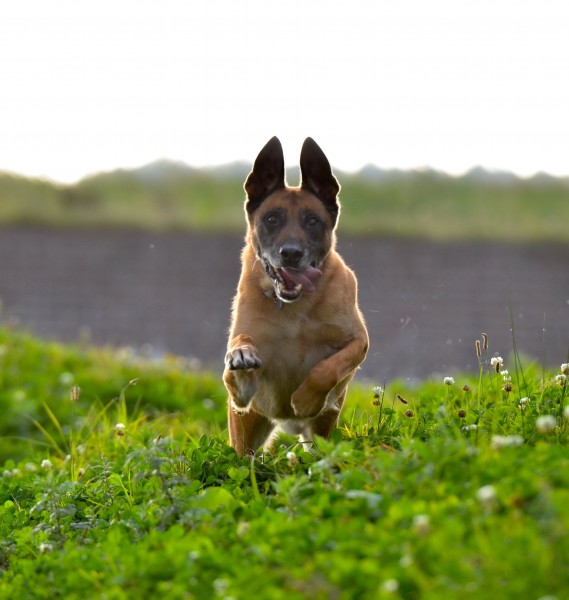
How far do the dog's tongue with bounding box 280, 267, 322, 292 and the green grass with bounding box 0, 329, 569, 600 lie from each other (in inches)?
26.6

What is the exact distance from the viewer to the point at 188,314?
45.0ft

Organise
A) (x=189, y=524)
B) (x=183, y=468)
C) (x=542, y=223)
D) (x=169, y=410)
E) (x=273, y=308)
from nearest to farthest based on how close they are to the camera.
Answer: (x=189, y=524), (x=183, y=468), (x=273, y=308), (x=169, y=410), (x=542, y=223)

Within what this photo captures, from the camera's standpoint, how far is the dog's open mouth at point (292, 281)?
4859 millimetres

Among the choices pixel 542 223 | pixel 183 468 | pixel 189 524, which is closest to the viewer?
pixel 189 524

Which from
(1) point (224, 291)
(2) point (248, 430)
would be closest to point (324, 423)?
(2) point (248, 430)

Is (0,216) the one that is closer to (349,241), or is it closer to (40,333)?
(40,333)

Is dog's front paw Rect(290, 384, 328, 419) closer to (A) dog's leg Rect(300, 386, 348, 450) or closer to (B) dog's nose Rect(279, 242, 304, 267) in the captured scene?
(A) dog's leg Rect(300, 386, 348, 450)

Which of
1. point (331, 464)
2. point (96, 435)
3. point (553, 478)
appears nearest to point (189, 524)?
point (331, 464)

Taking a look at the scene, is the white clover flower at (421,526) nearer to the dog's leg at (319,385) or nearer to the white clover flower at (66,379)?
the dog's leg at (319,385)

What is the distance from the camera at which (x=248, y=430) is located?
5266 mm

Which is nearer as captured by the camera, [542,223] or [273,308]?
[273,308]

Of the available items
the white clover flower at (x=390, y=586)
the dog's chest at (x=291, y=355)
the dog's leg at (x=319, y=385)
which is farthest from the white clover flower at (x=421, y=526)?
the dog's chest at (x=291, y=355)

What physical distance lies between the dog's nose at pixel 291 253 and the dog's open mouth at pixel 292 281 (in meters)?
0.05

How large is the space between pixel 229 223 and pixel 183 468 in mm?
10939
